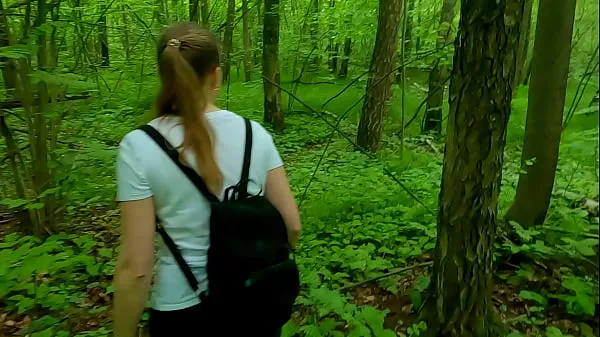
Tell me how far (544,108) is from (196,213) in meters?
3.30

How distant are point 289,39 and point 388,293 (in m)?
10.5

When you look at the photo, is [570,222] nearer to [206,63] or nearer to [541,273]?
[541,273]

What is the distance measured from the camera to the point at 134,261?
1.66m

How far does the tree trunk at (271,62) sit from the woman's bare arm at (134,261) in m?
8.48

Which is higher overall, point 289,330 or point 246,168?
point 246,168

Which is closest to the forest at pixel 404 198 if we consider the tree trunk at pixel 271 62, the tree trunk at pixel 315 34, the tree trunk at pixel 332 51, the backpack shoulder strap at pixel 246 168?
the backpack shoulder strap at pixel 246 168

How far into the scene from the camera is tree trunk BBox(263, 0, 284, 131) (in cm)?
1025

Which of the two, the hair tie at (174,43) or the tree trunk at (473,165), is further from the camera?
the tree trunk at (473,165)

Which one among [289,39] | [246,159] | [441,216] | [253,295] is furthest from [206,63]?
[289,39]

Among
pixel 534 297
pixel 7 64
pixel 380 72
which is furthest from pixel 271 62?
pixel 534 297

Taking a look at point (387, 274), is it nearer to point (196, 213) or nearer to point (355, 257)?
point (355, 257)

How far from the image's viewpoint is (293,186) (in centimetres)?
641

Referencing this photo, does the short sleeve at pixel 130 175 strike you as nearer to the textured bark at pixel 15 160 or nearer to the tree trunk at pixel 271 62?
the textured bark at pixel 15 160

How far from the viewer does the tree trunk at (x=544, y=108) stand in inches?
153
